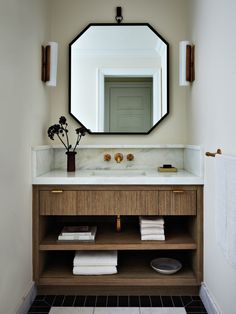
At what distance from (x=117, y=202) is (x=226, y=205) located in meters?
0.83

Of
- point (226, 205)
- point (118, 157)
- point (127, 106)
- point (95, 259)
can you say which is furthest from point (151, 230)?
point (127, 106)

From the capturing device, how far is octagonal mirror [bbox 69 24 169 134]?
257 cm

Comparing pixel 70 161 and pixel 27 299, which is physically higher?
pixel 70 161

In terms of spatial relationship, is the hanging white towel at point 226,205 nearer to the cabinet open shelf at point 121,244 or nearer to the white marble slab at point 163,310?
the cabinet open shelf at point 121,244

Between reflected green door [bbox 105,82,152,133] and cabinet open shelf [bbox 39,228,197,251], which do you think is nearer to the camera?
cabinet open shelf [bbox 39,228,197,251]

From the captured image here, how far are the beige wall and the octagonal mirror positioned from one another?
6cm

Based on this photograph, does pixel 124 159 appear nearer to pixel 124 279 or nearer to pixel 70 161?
pixel 70 161

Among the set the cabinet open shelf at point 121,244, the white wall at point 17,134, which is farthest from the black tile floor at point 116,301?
the cabinet open shelf at point 121,244

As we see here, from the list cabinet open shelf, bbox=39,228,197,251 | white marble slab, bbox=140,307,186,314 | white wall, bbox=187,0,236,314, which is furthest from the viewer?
cabinet open shelf, bbox=39,228,197,251

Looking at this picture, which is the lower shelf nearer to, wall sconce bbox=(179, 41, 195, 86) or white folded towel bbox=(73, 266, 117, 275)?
white folded towel bbox=(73, 266, 117, 275)

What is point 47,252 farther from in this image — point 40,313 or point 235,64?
point 235,64

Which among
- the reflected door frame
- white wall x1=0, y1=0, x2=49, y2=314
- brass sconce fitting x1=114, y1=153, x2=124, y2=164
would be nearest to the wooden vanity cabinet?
white wall x1=0, y1=0, x2=49, y2=314

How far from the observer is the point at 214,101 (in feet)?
5.86

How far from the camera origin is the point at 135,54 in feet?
8.48
